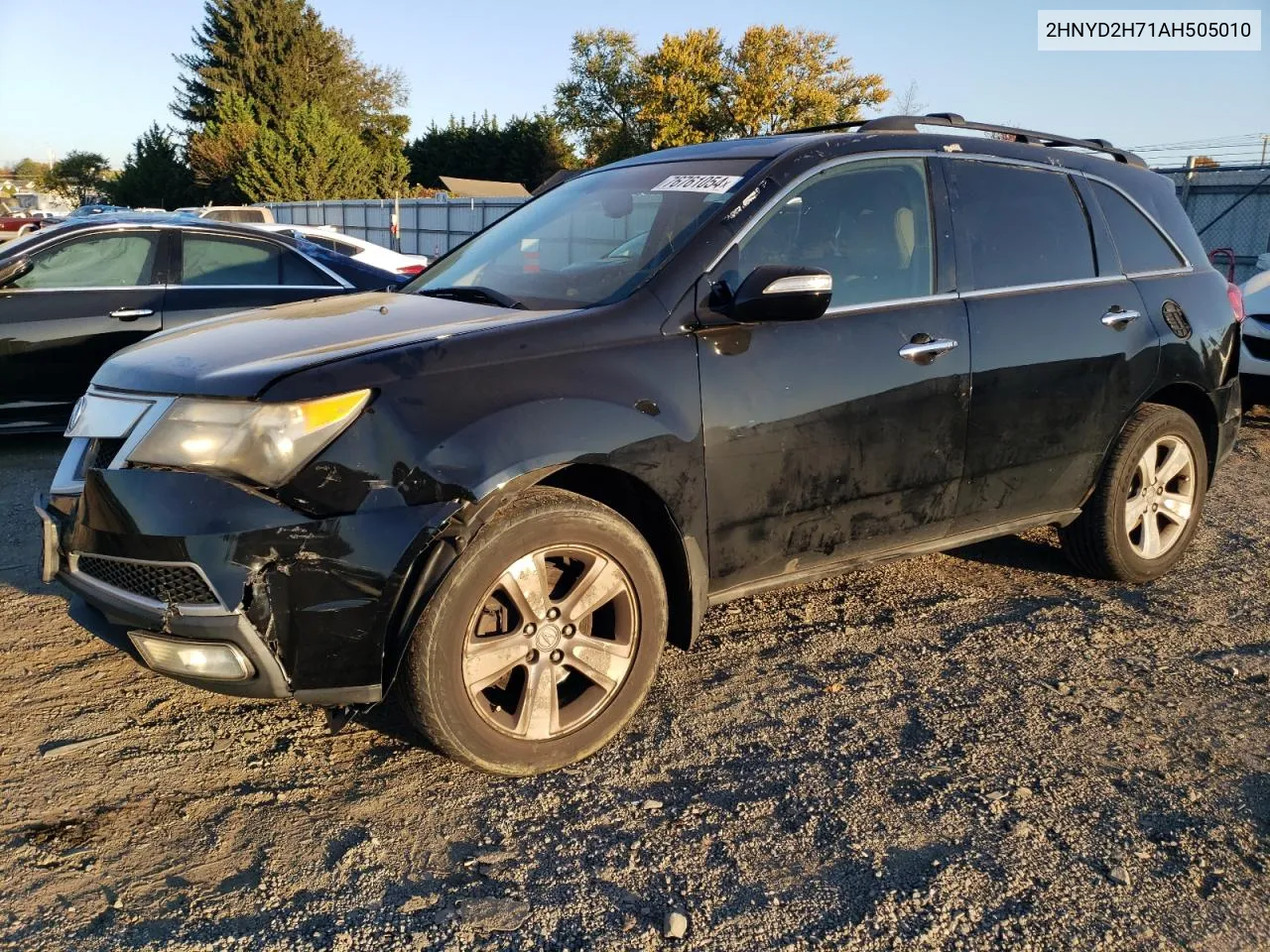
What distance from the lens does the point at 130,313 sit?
654 centimetres

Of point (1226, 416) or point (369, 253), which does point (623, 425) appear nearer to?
point (1226, 416)

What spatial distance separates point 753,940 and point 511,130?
224 feet

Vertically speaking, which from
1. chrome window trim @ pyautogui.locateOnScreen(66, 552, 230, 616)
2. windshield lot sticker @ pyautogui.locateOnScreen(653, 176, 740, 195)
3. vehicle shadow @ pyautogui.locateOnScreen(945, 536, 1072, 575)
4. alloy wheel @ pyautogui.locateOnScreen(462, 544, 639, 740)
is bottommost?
vehicle shadow @ pyautogui.locateOnScreen(945, 536, 1072, 575)

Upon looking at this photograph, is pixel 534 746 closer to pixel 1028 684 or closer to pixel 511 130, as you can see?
pixel 1028 684

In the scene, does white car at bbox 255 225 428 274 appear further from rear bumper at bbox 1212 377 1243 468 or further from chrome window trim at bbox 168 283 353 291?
rear bumper at bbox 1212 377 1243 468

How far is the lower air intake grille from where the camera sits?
256cm

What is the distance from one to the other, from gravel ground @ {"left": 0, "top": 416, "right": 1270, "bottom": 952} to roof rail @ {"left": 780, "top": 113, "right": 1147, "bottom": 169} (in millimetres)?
1964

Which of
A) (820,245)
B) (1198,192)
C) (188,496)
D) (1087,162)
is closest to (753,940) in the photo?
Answer: (188,496)

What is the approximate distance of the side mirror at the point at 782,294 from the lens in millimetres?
3006

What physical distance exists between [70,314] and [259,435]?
4.76 meters

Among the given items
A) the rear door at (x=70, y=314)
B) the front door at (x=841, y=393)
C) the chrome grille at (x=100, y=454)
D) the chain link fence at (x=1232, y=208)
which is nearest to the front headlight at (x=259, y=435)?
the chrome grille at (x=100, y=454)

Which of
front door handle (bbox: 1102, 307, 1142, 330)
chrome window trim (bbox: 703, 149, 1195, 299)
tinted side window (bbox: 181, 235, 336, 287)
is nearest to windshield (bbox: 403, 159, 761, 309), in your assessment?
chrome window trim (bbox: 703, 149, 1195, 299)

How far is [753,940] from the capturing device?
7.32 ft

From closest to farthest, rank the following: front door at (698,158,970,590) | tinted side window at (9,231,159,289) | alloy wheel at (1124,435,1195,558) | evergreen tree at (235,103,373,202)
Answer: front door at (698,158,970,590), alloy wheel at (1124,435,1195,558), tinted side window at (9,231,159,289), evergreen tree at (235,103,373,202)
